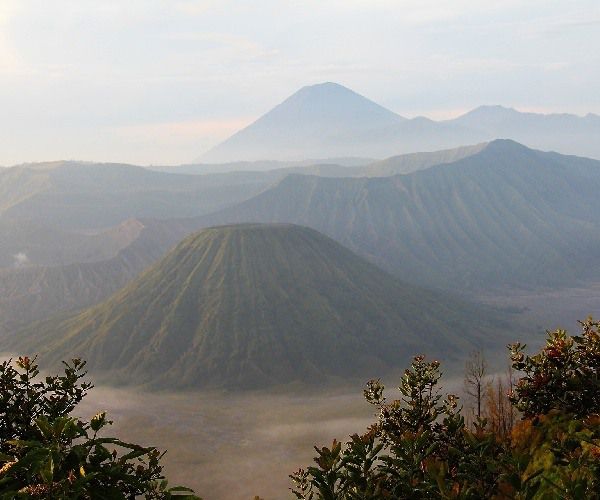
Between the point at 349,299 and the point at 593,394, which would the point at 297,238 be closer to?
the point at 349,299

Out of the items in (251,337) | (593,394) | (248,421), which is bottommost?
(248,421)

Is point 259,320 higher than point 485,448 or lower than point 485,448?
lower

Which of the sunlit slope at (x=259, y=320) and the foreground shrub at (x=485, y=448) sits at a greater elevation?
the foreground shrub at (x=485, y=448)

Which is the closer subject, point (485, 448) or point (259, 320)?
point (485, 448)

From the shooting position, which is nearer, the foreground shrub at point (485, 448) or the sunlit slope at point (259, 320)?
the foreground shrub at point (485, 448)

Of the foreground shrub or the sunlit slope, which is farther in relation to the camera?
the sunlit slope

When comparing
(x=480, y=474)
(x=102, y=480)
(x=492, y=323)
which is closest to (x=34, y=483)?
(x=102, y=480)

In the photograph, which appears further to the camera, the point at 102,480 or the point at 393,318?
the point at 393,318

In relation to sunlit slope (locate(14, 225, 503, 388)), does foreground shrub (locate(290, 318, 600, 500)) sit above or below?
above
